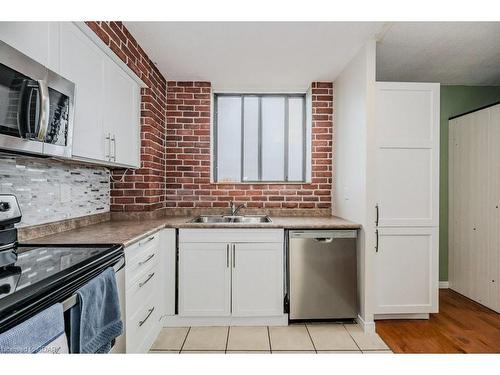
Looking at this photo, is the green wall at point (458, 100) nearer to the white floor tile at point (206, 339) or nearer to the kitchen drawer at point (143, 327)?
the white floor tile at point (206, 339)

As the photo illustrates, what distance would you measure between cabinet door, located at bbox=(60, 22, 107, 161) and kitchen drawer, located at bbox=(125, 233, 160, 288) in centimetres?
64

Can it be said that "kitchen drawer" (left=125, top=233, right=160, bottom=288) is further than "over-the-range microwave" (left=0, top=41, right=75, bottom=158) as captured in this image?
Yes

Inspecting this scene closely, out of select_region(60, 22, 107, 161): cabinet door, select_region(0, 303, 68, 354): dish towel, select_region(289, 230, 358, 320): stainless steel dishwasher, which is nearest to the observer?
select_region(0, 303, 68, 354): dish towel

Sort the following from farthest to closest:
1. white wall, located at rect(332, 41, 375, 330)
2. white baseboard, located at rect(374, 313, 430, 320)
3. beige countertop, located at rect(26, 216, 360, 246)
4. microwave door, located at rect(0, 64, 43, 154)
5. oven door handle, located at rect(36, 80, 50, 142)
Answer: white baseboard, located at rect(374, 313, 430, 320) < white wall, located at rect(332, 41, 375, 330) < beige countertop, located at rect(26, 216, 360, 246) < oven door handle, located at rect(36, 80, 50, 142) < microwave door, located at rect(0, 64, 43, 154)

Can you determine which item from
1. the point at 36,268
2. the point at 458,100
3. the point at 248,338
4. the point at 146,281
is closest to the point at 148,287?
the point at 146,281

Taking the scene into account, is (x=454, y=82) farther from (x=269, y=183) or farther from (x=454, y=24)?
(x=269, y=183)

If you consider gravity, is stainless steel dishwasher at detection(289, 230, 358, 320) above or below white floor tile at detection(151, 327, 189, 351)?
above

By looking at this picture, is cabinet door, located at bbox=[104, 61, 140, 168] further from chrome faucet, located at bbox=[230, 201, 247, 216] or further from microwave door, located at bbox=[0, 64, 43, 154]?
chrome faucet, located at bbox=[230, 201, 247, 216]

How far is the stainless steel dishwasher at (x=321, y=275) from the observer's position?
264 cm

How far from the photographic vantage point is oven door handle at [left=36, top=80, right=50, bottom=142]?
1.32 metres

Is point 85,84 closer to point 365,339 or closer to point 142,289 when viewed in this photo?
point 142,289

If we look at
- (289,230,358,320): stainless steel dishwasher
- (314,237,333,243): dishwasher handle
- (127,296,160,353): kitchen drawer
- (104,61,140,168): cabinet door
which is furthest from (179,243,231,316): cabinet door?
(104,61,140,168): cabinet door

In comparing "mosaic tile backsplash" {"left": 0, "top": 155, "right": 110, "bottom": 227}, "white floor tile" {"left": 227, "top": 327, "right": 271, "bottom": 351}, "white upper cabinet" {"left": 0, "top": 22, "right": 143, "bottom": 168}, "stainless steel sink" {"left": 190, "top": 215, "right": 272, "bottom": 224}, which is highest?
"white upper cabinet" {"left": 0, "top": 22, "right": 143, "bottom": 168}

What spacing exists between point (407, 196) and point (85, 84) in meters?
2.58
